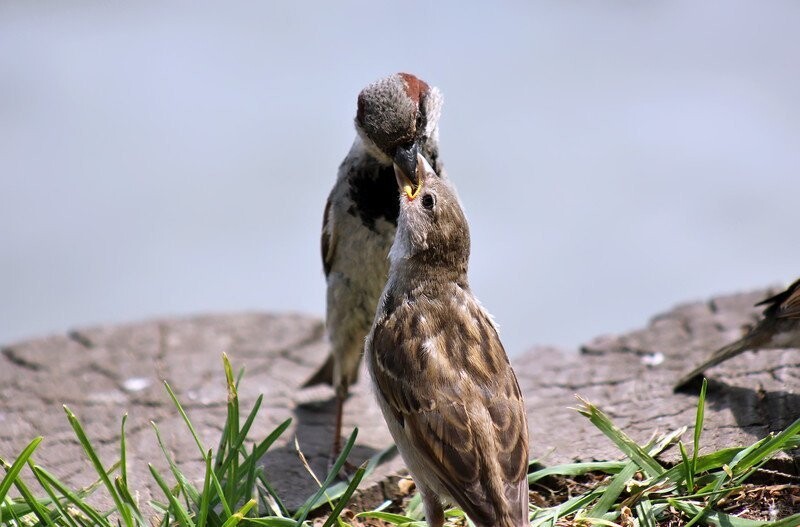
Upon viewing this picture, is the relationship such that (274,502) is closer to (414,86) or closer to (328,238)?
(328,238)

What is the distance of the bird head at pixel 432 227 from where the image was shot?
12.3 feet

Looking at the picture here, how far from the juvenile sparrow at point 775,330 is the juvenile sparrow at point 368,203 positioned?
59.1 inches

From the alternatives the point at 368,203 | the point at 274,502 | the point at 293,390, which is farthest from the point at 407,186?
the point at 293,390

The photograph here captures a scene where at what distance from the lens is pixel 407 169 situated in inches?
157

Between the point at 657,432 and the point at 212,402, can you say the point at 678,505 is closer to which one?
the point at 657,432

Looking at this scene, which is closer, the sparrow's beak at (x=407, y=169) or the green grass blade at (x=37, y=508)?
the green grass blade at (x=37, y=508)

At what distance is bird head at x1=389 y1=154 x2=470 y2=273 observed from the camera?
3750 mm

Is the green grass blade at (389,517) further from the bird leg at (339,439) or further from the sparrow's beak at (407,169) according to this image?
the sparrow's beak at (407,169)

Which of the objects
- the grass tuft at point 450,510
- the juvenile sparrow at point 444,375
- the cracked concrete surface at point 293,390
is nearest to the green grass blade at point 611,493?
the grass tuft at point 450,510

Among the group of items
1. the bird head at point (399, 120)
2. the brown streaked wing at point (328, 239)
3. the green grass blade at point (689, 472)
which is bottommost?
the green grass blade at point (689, 472)

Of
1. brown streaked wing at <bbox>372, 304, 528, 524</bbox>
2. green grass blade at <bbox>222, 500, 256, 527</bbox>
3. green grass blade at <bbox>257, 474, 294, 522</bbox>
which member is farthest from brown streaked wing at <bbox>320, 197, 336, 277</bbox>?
green grass blade at <bbox>222, 500, 256, 527</bbox>

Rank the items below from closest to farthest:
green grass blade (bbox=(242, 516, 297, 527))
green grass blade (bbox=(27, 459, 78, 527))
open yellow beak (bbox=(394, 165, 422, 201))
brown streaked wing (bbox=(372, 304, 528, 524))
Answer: brown streaked wing (bbox=(372, 304, 528, 524)), green grass blade (bbox=(27, 459, 78, 527)), green grass blade (bbox=(242, 516, 297, 527)), open yellow beak (bbox=(394, 165, 422, 201))

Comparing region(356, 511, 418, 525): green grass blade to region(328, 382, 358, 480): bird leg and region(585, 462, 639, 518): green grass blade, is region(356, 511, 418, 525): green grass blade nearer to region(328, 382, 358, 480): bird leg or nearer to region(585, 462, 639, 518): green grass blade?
region(585, 462, 639, 518): green grass blade

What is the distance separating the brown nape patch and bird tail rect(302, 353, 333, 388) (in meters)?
1.73
